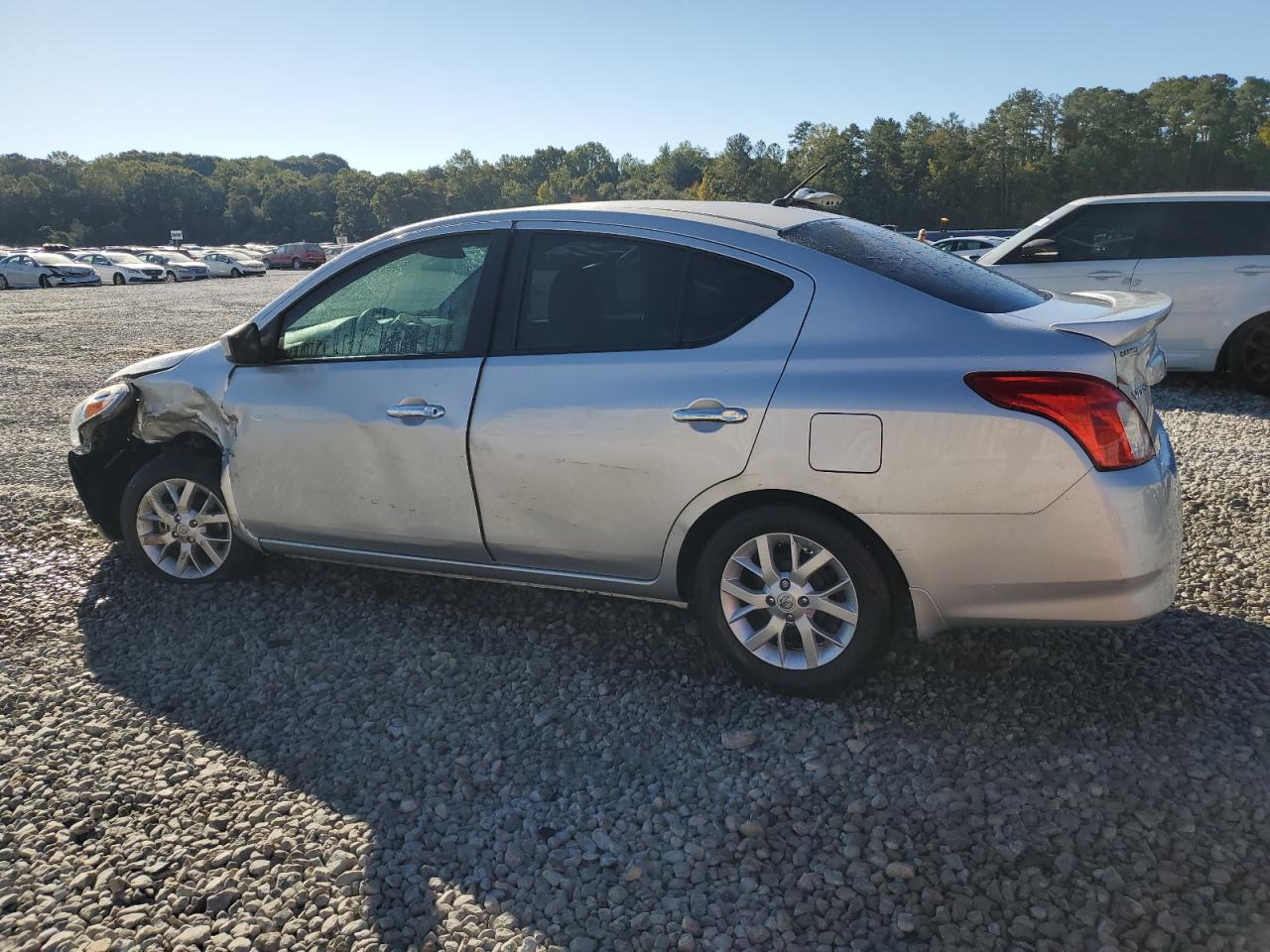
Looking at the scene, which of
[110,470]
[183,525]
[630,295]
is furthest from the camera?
[110,470]

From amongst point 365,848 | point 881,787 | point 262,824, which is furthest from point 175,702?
point 881,787

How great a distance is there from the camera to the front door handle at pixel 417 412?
3744 mm

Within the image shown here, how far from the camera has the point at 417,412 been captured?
377 centimetres

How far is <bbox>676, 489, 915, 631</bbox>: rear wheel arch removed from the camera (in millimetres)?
3248

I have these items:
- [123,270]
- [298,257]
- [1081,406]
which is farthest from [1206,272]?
[298,257]

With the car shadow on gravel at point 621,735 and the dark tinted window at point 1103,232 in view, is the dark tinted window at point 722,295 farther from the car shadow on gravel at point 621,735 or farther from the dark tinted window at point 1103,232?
the dark tinted window at point 1103,232

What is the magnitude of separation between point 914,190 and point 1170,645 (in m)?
127

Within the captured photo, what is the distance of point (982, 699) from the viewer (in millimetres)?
3439

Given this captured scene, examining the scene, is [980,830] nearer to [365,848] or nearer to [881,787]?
[881,787]

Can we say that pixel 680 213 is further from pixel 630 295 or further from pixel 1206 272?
pixel 1206 272

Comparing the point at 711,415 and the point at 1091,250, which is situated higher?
the point at 1091,250

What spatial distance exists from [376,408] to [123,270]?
44020 mm

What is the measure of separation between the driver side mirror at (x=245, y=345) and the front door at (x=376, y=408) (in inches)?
2.8

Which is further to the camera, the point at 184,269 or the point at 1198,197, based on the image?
the point at 184,269
